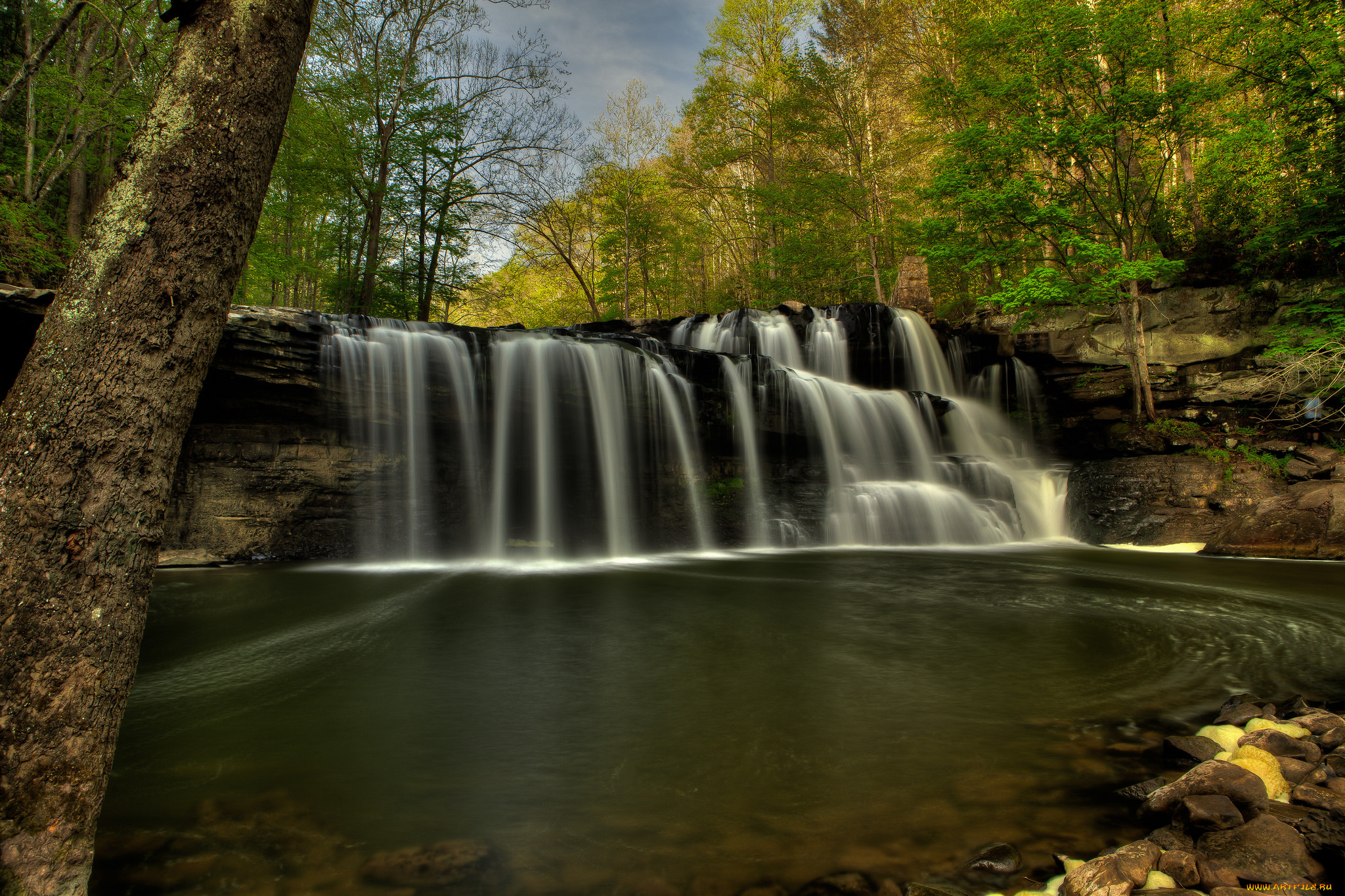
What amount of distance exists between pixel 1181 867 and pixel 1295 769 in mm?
1107

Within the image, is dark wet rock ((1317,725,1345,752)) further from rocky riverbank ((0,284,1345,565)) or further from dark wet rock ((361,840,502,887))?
rocky riverbank ((0,284,1345,565))

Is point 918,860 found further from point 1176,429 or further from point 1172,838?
point 1176,429

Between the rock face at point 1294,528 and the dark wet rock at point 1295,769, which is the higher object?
the rock face at point 1294,528

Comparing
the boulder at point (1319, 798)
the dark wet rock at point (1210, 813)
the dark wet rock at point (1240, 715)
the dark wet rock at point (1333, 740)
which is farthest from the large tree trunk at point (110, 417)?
the dark wet rock at point (1240, 715)

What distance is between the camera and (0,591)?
1627 mm

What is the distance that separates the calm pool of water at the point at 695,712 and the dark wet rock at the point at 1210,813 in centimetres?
25

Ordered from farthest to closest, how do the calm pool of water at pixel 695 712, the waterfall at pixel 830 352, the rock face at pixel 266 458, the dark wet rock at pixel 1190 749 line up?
1. the waterfall at pixel 830 352
2. the rock face at pixel 266 458
3. the dark wet rock at pixel 1190 749
4. the calm pool of water at pixel 695 712

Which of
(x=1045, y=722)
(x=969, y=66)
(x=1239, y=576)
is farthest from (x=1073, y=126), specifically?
(x=1045, y=722)

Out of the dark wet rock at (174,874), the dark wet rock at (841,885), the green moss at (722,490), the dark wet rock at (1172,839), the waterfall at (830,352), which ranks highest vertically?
the waterfall at (830,352)

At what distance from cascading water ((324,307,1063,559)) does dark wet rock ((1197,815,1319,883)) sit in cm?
961

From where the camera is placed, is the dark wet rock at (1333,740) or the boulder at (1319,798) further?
the dark wet rock at (1333,740)

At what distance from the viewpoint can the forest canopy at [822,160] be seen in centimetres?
1269

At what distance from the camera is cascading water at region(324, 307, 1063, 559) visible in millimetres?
10875

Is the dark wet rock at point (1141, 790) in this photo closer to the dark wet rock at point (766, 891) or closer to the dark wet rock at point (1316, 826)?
→ the dark wet rock at point (1316, 826)
